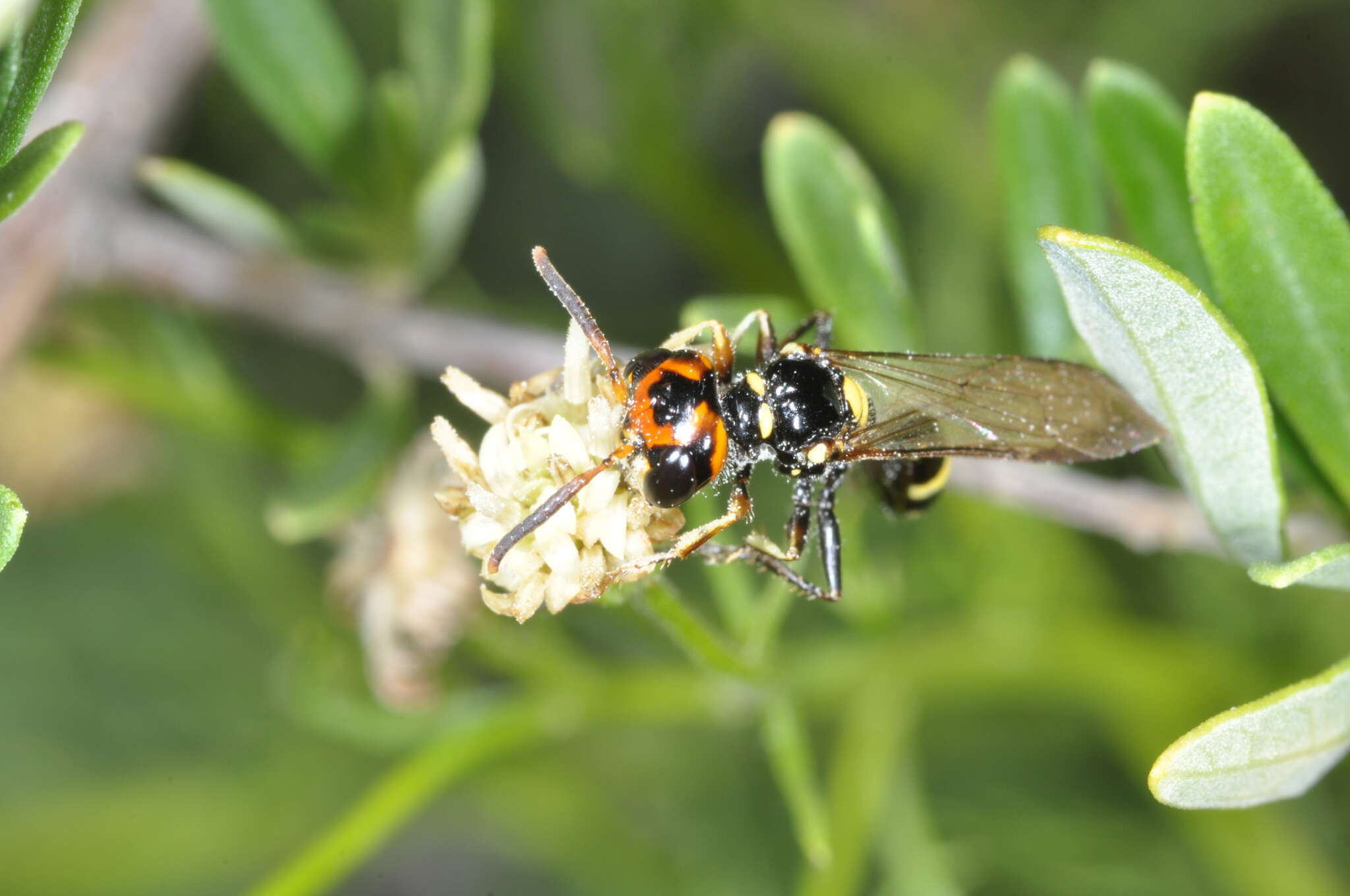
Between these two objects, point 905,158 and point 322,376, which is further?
point 322,376

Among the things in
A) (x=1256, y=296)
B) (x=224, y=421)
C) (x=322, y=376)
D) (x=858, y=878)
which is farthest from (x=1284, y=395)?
(x=322, y=376)

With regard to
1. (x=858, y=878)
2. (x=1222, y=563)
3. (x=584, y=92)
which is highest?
(x=584, y=92)

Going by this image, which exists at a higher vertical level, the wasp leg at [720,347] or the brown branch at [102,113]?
the brown branch at [102,113]

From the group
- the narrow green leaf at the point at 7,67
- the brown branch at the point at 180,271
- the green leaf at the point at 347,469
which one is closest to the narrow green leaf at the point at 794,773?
the brown branch at the point at 180,271

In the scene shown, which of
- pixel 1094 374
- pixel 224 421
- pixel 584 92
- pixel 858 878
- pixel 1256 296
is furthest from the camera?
pixel 584 92

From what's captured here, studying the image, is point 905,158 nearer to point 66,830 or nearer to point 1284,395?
point 1284,395

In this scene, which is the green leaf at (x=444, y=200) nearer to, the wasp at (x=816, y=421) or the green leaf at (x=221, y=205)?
the green leaf at (x=221, y=205)
